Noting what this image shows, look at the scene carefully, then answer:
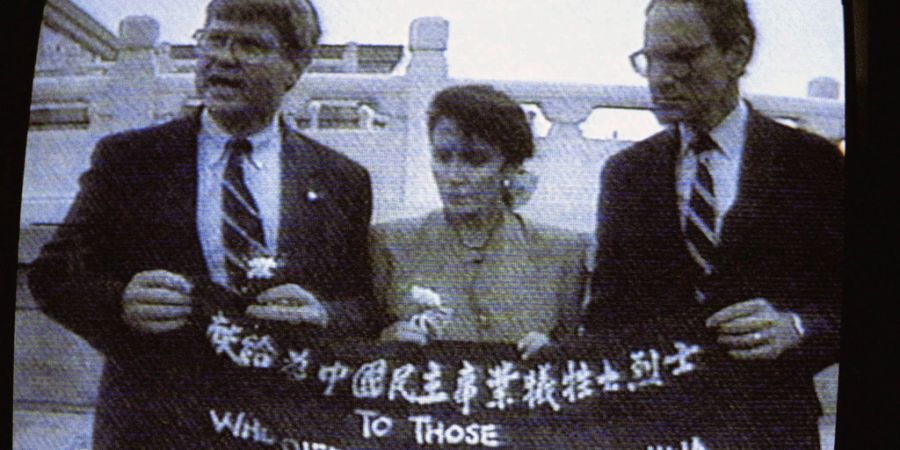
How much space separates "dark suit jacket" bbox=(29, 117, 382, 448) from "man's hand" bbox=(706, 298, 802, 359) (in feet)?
2.15

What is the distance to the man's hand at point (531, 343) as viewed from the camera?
6.30 feet

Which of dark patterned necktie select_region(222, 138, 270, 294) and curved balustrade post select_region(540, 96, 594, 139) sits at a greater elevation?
curved balustrade post select_region(540, 96, 594, 139)

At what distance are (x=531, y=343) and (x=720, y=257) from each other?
396 mm

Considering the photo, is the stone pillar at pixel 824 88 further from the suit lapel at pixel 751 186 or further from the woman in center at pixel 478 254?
the woman in center at pixel 478 254

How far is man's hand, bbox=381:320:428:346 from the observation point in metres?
1.92

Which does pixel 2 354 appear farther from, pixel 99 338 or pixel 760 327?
pixel 760 327

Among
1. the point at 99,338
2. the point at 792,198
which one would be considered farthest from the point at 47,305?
the point at 792,198

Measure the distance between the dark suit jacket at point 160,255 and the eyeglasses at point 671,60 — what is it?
1.84 feet

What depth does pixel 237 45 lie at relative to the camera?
6.35 ft

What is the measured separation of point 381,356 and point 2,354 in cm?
74

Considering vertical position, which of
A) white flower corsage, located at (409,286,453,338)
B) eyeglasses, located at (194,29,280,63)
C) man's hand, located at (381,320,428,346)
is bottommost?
man's hand, located at (381,320,428,346)

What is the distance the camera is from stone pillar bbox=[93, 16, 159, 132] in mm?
1925

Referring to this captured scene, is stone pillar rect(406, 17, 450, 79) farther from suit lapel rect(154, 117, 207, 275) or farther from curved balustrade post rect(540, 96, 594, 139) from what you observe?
suit lapel rect(154, 117, 207, 275)

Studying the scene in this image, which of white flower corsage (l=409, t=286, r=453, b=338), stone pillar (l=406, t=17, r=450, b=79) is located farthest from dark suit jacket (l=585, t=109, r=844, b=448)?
stone pillar (l=406, t=17, r=450, b=79)
